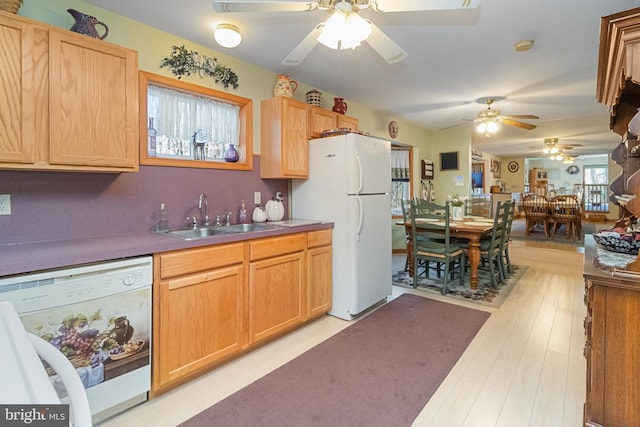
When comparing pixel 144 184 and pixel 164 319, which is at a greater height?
pixel 144 184

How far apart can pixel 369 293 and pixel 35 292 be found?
2470 millimetres

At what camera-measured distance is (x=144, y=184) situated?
7.63 ft

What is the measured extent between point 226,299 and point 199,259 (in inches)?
13.9

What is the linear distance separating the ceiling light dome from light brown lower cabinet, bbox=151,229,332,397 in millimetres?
1494

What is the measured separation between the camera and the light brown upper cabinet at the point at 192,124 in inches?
94.2

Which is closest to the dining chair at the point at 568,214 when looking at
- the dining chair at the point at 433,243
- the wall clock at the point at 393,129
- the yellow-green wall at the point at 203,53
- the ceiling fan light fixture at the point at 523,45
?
the yellow-green wall at the point at 203,53

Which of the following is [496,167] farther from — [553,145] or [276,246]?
[276,246]

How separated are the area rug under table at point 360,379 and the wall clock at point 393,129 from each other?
3175mm

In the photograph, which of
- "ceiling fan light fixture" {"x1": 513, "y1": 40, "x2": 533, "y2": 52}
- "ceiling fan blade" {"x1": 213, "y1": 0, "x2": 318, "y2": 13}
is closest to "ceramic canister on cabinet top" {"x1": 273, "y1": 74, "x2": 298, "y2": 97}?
"ceiling fan blade" {"x1": 213, "y1": 0, "x2": 318, "y2": 13}

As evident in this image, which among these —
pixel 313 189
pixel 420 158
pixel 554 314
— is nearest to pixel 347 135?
pixel 313 189

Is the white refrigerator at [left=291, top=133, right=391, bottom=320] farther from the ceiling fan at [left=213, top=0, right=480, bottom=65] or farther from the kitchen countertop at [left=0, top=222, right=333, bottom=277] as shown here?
the ceiling fan at [left=213, top=0, right=480, bottom=65]

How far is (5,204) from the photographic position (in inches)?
70.5

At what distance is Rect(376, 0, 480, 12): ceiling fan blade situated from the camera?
150cm

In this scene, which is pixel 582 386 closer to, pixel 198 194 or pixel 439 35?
pixel 439 35
